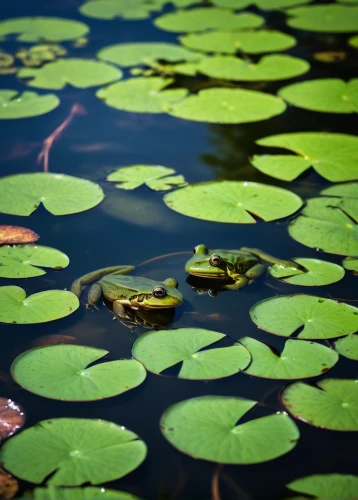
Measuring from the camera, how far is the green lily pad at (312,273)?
5.36m

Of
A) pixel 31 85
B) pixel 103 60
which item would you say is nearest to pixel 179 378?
pixel 31 85

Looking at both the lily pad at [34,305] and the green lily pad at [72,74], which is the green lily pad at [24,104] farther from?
the lily pad at [34,305]

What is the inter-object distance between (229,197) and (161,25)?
5762 millimetres

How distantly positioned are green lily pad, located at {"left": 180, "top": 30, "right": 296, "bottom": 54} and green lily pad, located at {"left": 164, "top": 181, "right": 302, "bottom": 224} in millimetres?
4316

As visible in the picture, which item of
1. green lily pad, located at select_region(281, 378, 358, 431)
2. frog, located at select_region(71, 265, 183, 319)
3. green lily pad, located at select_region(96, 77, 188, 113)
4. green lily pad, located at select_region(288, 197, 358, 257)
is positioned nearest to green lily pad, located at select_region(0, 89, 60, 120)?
green lily pad, located at select_region(96, 77, 188, 113)

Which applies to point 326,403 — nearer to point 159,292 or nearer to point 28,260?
point 159,292

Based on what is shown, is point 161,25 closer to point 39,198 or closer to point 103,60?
point 103,60

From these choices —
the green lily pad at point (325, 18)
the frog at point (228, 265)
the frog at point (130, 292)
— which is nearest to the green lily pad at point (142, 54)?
the green lily pad at point (325, 18)

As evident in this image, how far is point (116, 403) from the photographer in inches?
167

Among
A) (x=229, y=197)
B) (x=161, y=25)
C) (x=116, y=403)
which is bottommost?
(x=116, y=403)

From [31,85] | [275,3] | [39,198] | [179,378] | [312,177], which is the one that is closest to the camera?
[179,378]

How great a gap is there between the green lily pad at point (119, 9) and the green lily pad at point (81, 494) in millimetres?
9638

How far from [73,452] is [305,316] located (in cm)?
204

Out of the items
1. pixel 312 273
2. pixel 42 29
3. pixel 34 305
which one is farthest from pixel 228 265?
pixel 42 29
